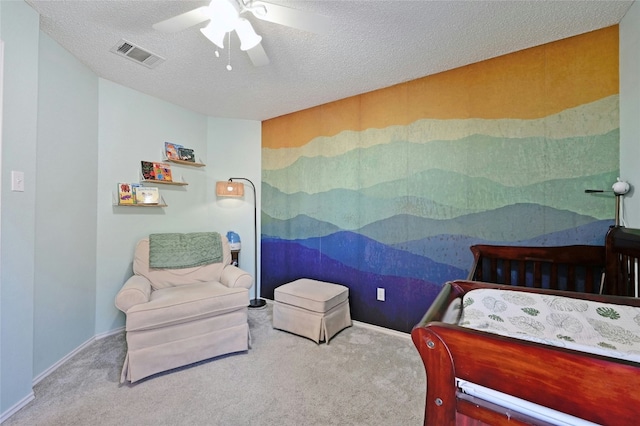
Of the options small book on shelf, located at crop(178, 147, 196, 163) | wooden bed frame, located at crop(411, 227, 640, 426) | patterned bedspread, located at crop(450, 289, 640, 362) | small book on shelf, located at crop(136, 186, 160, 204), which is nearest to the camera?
wooden bed frame, located at crop(411, 227, 640, 426)

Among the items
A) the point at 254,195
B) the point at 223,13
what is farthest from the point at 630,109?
the point at 254,195

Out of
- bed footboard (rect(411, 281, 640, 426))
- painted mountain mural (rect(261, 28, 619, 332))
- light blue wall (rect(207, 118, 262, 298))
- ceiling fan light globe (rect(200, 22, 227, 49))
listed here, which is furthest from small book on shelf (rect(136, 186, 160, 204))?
bed footboard (rect(411, 281, 640, 426))

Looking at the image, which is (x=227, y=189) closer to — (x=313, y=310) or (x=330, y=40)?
(x=313, y=310)

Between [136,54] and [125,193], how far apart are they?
1219 mm

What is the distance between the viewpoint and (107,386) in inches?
66.6

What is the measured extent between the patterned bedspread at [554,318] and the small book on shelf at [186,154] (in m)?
3.01

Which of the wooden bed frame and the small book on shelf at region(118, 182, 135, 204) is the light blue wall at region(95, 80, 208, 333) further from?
the wooden bed frame

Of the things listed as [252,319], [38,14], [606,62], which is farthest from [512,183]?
[38,14]

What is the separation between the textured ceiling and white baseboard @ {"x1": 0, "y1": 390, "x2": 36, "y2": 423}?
2293mm

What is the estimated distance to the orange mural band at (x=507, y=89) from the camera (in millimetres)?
1727

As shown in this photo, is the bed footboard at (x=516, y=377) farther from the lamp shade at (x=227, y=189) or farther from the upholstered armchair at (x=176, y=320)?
the lamp shade at (x=227, y=189)

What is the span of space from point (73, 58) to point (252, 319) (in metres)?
2.72

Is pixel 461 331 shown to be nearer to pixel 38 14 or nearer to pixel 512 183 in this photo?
pixel 512 183

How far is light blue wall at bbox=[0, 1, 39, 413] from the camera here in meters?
1.43
